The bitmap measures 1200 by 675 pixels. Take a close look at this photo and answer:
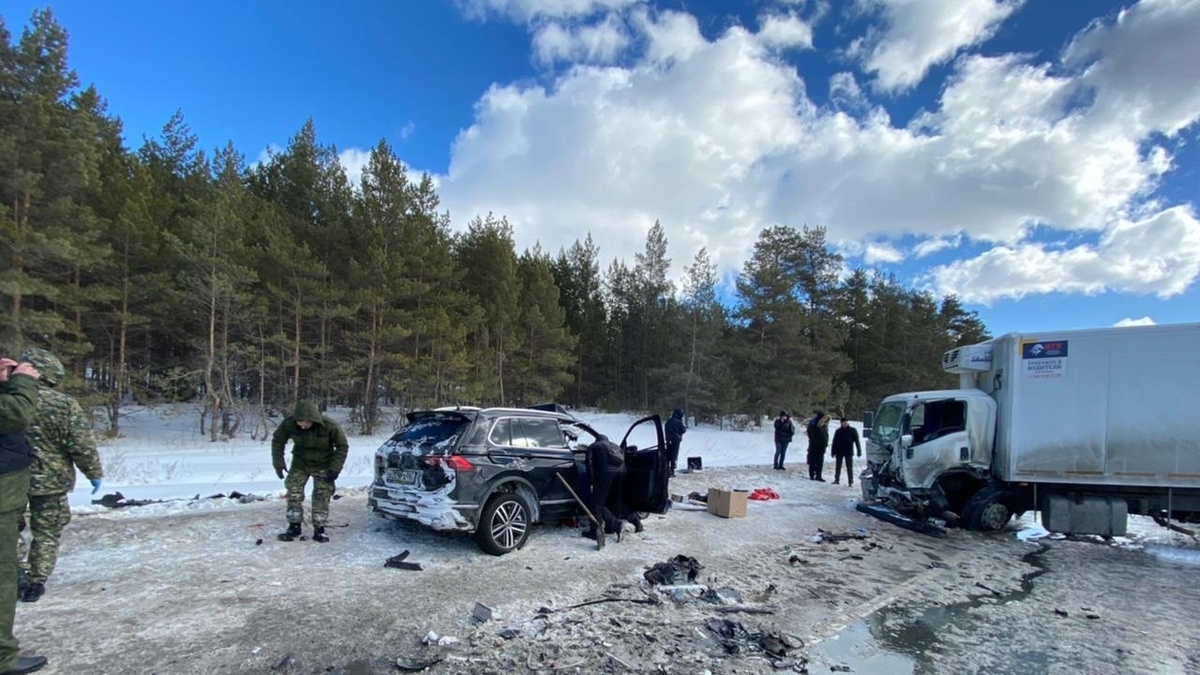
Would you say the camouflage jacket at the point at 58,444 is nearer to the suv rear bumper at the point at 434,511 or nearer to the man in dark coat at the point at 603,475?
the suv rear bumper at the point at 434,511

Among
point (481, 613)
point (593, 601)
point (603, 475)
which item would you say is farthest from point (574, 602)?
point (603, 475)

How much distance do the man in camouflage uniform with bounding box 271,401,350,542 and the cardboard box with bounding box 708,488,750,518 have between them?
5.97 metres

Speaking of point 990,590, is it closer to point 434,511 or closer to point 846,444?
point 434,511

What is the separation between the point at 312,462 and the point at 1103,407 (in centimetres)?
1109

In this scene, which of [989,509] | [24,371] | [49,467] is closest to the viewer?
[24,371]

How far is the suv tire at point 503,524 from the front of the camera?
6.52 metres

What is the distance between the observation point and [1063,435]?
8.74 meters

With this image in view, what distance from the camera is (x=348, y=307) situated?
2167 centimetres

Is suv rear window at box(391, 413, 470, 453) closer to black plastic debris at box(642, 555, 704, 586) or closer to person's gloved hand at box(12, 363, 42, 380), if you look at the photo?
black plastic debris at box(642, 555, 704, 586)

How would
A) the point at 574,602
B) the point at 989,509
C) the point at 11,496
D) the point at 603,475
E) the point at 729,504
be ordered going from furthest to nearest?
1. the point at 729,504
2. the point at 989,509
3. the point at 603,475
4. the point at 574,602
5. the point at 11,496

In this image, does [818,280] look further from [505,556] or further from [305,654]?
[305,654]

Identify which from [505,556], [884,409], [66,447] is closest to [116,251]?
[66,447]

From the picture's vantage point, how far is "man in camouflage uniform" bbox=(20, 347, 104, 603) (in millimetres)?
4598

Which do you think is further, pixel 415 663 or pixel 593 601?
pixel 593 601
